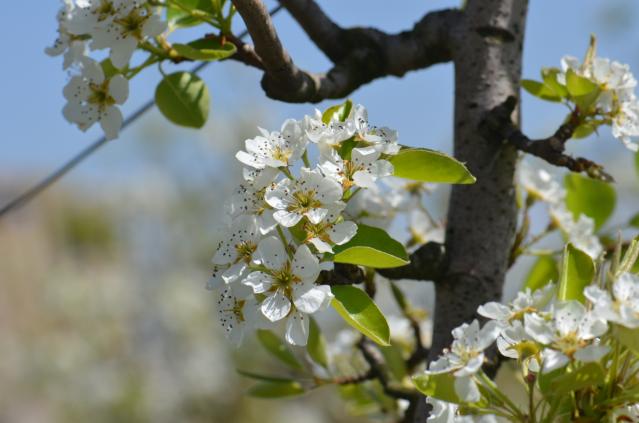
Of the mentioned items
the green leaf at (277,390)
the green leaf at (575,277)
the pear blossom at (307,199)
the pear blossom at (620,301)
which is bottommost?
the green leaf at (277,390)

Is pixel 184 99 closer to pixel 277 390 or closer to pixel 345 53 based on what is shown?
pixel 345 53

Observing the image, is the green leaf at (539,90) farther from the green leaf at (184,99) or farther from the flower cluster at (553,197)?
the green leaf at (184,99)

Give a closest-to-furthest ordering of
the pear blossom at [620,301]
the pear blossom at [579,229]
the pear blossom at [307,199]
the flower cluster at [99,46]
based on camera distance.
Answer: the pear blossom at [620,301]
the pear blossom at [307,199]
the flower cluster at [99,46]
the pear blossom at [579,229]

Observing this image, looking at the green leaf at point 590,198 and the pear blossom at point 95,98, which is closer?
the pear blossom at point 95,98

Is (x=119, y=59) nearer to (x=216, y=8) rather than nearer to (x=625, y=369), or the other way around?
(x=216, y=8)

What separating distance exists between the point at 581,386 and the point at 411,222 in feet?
1.76

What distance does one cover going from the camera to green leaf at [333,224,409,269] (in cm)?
63

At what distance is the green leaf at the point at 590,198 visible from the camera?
3.82 feet

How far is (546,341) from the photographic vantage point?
57cm

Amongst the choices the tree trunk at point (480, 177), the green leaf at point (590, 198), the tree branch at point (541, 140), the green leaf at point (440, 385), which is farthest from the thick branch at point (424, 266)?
the green leaf at point (590, 198)

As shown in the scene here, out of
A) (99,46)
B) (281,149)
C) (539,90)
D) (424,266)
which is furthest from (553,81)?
(99,46)

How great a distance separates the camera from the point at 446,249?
0.92m

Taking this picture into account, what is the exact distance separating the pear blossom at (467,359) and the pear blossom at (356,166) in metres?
0.14

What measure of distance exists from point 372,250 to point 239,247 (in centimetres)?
12
